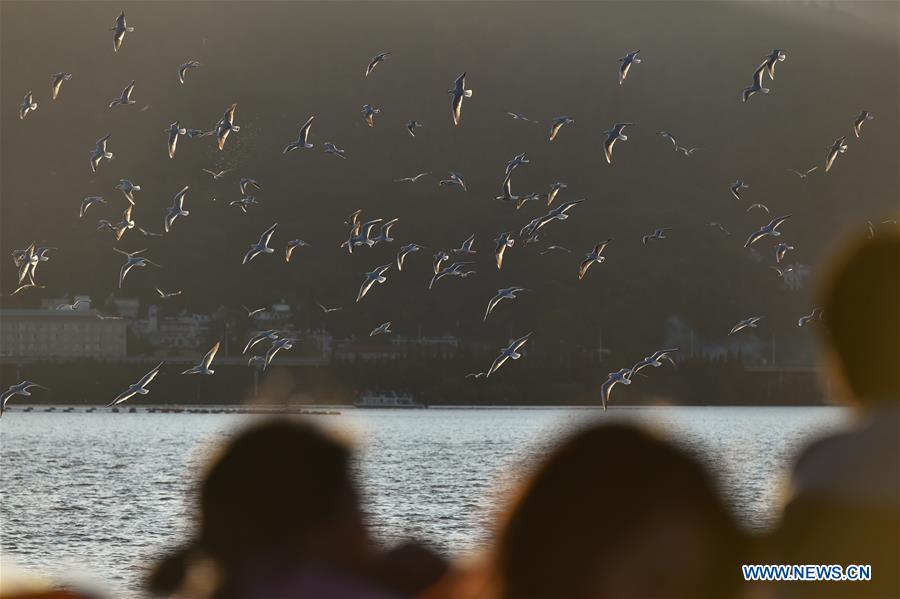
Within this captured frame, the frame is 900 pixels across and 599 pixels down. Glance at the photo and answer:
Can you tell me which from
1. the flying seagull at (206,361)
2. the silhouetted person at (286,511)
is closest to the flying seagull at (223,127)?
the flying seagull at (206,361)

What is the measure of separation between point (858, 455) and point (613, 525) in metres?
0.62

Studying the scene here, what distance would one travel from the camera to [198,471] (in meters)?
4.62

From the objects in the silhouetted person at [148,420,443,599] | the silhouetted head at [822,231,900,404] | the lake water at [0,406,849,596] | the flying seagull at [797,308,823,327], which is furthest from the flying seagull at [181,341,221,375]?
the silhouetted head at [822,231,900,404]

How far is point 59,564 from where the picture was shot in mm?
49156

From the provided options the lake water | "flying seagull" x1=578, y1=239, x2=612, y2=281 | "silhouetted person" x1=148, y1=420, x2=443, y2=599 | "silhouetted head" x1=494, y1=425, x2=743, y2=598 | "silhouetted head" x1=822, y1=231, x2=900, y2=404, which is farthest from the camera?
"flying seagull" x1=578, y1=239, x2=612, y2=281

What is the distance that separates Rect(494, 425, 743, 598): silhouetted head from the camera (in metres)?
3.09

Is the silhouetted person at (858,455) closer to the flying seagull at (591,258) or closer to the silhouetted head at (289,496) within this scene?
the silhouetted head at (289,496)

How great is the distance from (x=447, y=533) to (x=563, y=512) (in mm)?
56160

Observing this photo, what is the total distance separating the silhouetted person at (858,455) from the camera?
3285mm

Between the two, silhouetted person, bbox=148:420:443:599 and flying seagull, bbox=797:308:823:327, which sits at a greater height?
flying seagull, bbox=797:308:823:327

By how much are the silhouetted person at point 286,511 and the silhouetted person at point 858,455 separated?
4.16 feet

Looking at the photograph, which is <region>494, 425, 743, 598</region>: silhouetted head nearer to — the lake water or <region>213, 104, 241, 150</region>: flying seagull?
the lake water

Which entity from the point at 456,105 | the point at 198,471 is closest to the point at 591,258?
the point at 456,105

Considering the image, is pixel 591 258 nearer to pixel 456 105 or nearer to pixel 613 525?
pixel 456 105
